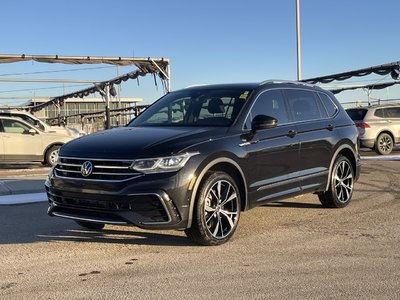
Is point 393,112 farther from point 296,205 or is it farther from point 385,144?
point 296,205

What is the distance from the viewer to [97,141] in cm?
580

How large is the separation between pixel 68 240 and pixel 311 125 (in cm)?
369

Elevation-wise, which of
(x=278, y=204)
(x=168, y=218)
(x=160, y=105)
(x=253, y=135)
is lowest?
(x=278, y=204)

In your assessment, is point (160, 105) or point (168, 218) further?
point (160, 105)

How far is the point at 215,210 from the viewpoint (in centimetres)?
577

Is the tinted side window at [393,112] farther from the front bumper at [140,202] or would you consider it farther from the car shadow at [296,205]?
the front bumper at [140,202]

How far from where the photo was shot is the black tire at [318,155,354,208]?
25.6 feet

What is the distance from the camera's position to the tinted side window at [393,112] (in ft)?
61.2

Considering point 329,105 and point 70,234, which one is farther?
point 329,105

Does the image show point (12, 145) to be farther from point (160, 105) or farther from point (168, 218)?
point (168, 218)

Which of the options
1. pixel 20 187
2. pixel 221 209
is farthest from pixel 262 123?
pixel 20 187

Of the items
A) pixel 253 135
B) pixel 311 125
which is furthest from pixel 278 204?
pixel 253 135

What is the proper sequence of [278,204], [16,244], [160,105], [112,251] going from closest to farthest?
[112,251] → [16,244] → [160,105] → [278,204]

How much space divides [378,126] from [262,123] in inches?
525
